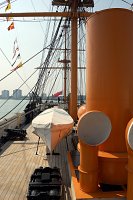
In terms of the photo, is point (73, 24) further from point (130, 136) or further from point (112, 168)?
point (130, 136)

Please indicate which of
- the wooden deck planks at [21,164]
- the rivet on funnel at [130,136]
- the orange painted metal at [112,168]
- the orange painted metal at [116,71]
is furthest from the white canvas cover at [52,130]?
the rivet on funnel at [130,136]

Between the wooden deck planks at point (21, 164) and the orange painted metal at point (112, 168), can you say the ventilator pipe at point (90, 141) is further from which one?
the wooden deck planks at point (21, 164)

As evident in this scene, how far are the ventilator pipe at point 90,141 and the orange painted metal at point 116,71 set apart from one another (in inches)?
13.0

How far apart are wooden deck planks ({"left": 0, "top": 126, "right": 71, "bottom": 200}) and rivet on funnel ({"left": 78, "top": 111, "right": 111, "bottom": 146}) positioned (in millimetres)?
Result: 1455

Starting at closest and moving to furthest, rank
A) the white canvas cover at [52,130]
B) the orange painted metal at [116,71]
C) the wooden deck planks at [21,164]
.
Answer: the orange painted metal at [116,71], the wooden deck planks at [21,164], the white canvas cover at [52,130]

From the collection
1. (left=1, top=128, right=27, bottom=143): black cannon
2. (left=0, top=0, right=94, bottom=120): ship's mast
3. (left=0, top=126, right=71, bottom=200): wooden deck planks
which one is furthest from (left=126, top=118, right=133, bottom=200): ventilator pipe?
(left=0, top=0, right=94, bottom=120): ship's mast

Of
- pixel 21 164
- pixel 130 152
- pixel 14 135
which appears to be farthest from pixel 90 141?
pixel 14 135

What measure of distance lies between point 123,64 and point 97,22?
1.10 m

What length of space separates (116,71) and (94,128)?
1.28 m

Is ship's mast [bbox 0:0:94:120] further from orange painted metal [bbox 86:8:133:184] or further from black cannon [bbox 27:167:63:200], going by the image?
orange painted metal [bbox 86:8:133:184]

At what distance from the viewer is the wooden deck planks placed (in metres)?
6.35

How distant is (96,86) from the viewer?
5957 millimetres

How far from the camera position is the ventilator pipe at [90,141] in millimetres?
5227

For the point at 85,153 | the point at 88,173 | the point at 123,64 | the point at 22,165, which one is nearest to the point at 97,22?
the point at 123,64
